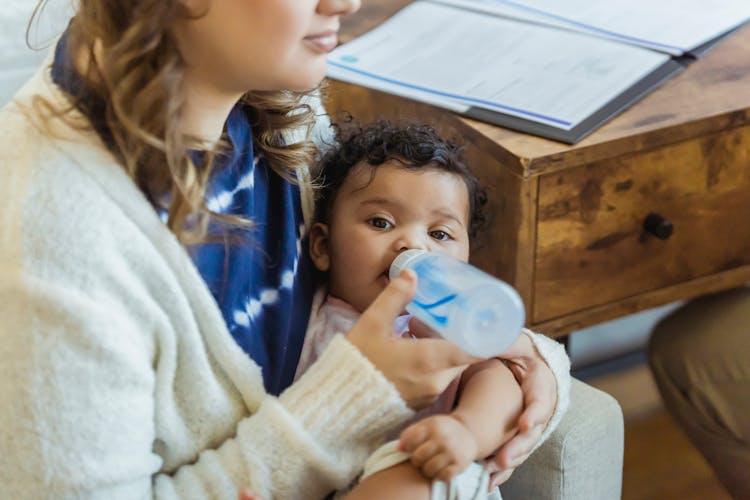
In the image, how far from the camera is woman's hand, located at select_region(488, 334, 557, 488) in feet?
2.89

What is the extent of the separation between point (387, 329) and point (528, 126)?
0.41m

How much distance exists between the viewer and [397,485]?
2.60ft

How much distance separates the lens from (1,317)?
71 cm

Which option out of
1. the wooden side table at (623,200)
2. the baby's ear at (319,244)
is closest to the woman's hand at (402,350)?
the baby's ear at (319,244)

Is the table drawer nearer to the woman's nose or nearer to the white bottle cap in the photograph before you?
the white bottle cap

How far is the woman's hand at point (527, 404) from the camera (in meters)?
0.88

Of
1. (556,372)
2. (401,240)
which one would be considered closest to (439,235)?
(401,240)

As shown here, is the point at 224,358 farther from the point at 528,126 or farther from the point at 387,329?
the point at 528,126

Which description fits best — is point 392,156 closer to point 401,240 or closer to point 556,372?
point 401,240

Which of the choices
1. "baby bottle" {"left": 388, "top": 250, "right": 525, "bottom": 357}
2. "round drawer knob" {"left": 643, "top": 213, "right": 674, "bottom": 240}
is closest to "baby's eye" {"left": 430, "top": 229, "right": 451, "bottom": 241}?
"baby bottle" {"left": 388, "top": 250, "right": 525, "bottom": 357}

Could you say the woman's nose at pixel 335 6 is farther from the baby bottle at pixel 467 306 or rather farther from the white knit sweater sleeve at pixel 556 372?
the white knit sweater sleeve at pixel 556 372

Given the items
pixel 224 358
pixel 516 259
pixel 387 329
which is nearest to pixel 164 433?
pixel 224 358

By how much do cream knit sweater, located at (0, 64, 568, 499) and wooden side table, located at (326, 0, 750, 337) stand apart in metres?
0.38

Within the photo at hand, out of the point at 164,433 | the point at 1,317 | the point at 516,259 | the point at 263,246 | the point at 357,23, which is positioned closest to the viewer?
the point at 1,317
